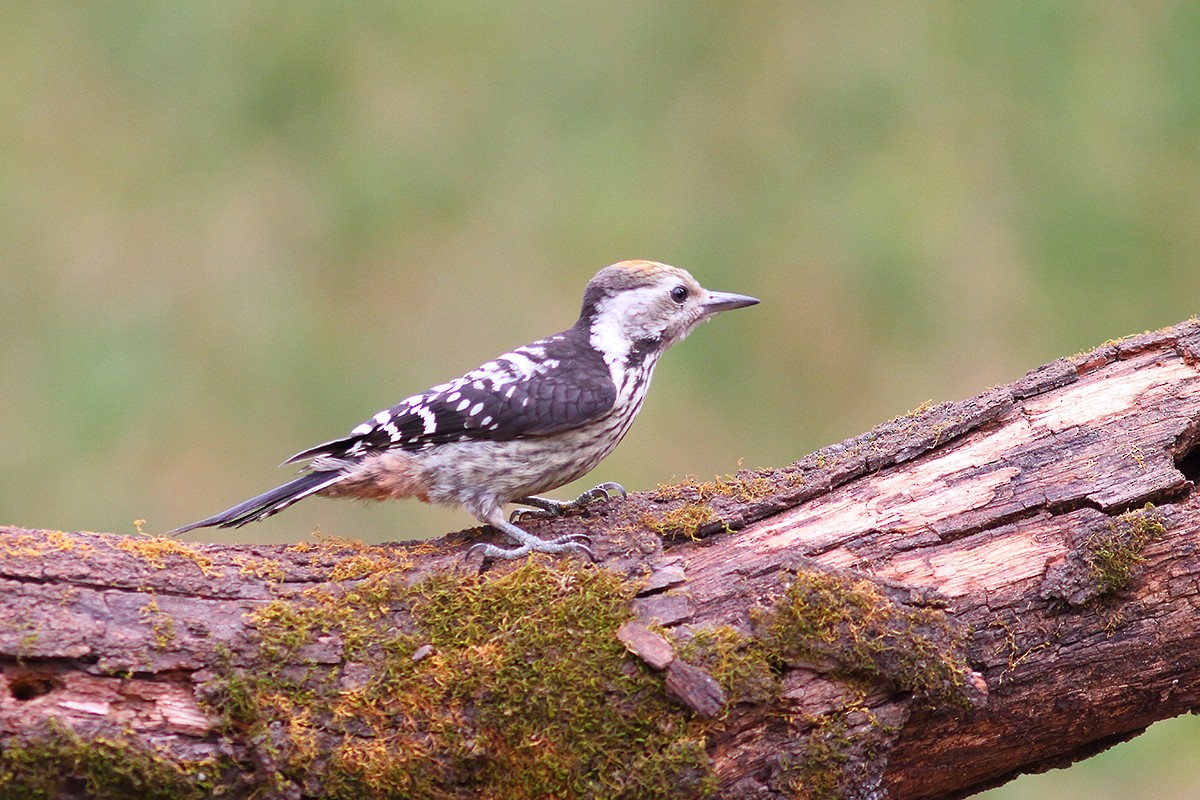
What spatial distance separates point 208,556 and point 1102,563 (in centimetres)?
228

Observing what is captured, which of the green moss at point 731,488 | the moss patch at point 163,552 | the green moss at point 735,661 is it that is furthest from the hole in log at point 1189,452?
the moss patch at point 163,552

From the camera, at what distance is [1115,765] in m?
5.79

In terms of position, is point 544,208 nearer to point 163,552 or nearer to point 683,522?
point 683,522

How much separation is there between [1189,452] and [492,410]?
6.68 ft

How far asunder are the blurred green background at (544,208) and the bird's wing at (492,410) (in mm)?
2577

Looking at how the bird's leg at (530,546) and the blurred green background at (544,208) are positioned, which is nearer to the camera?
the bird's leg at (530,546)

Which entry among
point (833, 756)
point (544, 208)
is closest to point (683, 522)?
point (833, 756)

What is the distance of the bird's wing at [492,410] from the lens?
373 centimetres

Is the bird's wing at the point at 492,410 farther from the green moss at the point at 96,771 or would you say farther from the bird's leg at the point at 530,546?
the green moss at the point at 96,771

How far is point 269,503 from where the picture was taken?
3688 mm

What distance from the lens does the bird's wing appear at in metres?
3.73

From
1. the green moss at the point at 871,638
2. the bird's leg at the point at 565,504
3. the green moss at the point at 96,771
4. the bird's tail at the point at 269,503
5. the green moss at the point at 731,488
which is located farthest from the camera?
the bird's leg at the point at 565,504

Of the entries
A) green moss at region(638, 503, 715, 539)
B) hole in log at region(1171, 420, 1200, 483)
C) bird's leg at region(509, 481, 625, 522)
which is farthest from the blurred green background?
hole in log at region(1171, 420, 1200, 483)

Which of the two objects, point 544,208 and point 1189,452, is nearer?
point 1189,452
